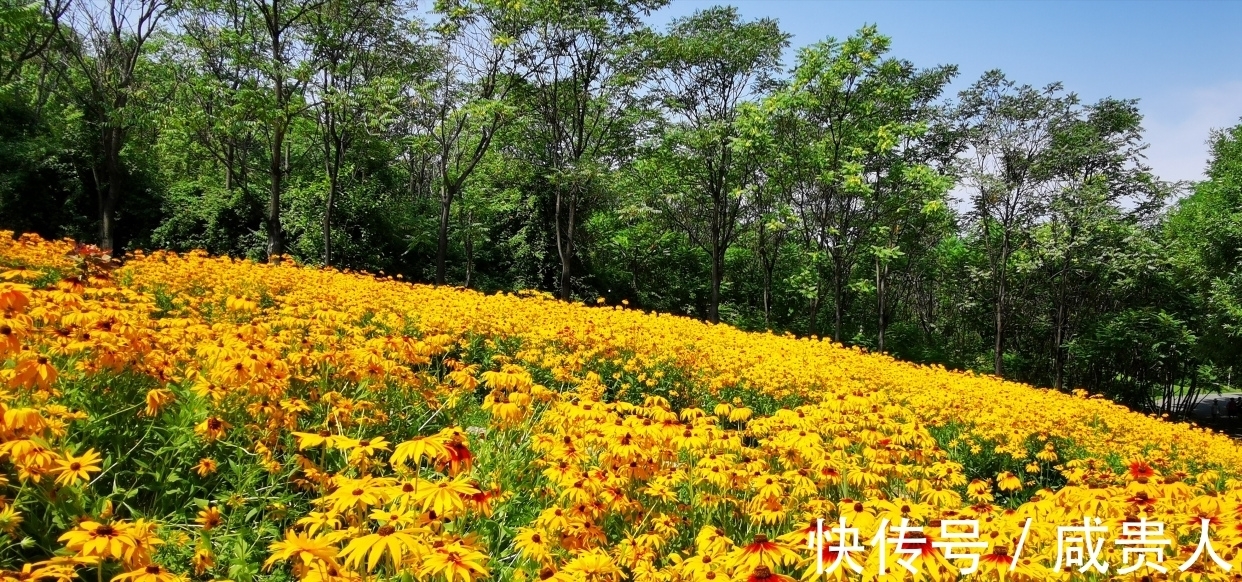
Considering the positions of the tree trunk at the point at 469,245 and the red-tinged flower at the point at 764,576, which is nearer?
the red-tinged flower at the point at 764,576

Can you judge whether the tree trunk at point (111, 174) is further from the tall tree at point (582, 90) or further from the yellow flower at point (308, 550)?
the yellow flower at point (308, 550)

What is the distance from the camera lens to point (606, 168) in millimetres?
16750

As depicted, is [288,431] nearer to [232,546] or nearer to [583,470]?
[232,546]

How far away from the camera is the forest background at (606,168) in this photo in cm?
1434

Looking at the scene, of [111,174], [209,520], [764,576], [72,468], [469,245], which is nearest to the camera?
[764,576]

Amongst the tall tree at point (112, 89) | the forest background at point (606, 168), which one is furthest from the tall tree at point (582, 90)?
the tall tree at point (112, 89)

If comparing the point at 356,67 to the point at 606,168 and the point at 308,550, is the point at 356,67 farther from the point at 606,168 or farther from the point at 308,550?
the point at 308,550

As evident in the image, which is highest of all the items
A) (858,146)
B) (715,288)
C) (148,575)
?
(858,146)

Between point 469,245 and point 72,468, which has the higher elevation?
point 469,245

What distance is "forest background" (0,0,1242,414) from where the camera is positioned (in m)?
14.3

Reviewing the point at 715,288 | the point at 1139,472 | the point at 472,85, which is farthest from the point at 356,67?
the point at 1139,472

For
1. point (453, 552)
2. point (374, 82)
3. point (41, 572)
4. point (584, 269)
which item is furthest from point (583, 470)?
point (584, 269)

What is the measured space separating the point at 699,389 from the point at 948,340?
2175cm

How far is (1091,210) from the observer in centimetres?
1770
